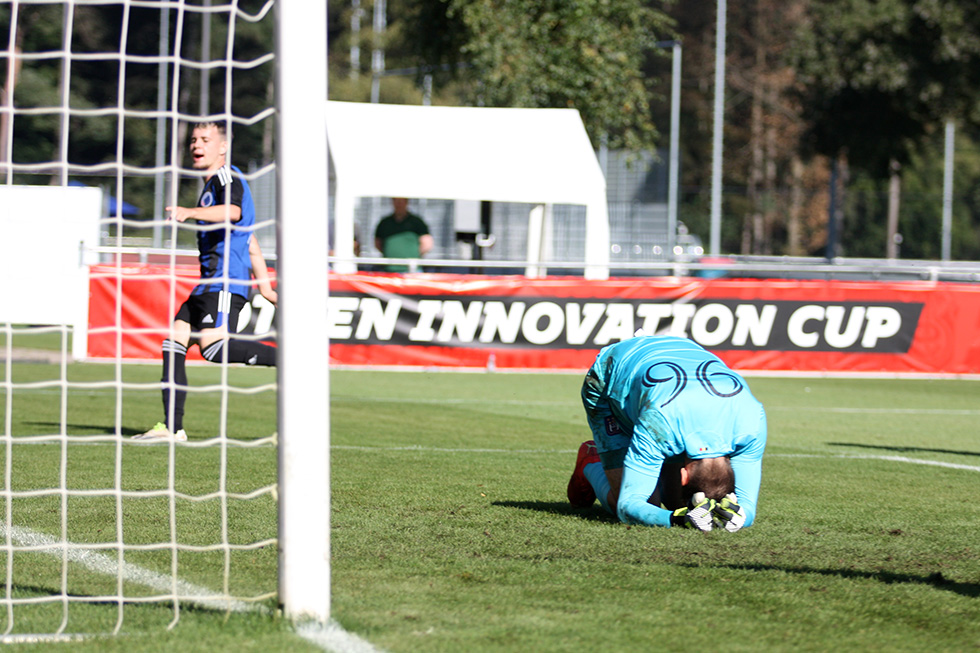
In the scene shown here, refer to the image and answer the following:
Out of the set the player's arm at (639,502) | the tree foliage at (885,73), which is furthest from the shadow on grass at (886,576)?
the tree foliage at (885,73)

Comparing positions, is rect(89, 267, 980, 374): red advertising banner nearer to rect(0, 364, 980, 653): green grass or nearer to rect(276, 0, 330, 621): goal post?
→ rect(0, 364, 980, 653): green grass

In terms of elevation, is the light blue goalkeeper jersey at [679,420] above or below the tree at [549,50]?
below

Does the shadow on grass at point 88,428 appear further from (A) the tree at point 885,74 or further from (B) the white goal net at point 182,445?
(A) the tree at point 885,74

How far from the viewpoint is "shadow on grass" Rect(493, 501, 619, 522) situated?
5.82 m

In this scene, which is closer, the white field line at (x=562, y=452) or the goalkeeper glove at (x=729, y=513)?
the goalkeeper glove at (x=729, y=513)

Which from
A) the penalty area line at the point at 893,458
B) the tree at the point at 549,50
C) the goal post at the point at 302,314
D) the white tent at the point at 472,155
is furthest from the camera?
the tree at the point at 549,50

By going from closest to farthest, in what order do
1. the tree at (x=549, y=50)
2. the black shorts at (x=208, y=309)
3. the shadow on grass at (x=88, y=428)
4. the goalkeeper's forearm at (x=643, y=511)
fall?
the goalkeeper's forearm at (x=643, y=511) → the black shorts at (x=208, y=309) → the shadow on grass at (x=88, y=428) → the tree at (x=549, y=50)

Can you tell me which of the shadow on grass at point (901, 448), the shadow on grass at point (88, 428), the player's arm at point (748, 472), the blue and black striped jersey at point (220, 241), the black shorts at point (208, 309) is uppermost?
the blue and black striped jersey at point (220, 241)

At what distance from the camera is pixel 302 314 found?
11.7 feet

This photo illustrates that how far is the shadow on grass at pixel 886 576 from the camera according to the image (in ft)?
14.4

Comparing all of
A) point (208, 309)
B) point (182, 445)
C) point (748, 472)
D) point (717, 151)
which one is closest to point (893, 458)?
point (748, 472)

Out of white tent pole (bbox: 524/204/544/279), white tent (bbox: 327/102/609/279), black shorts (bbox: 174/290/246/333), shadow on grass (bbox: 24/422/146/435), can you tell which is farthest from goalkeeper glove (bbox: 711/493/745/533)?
white tent pole (bbox: 524/204/544/279)

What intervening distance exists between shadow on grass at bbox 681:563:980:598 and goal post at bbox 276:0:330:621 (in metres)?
1.65

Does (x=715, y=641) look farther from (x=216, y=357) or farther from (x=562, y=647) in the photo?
(x=216, y=357)
